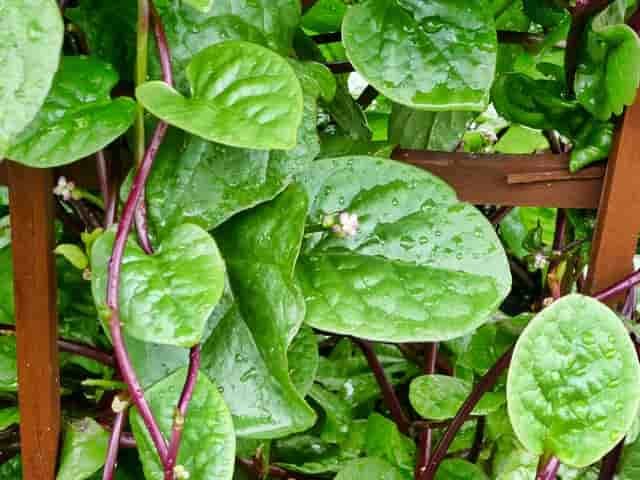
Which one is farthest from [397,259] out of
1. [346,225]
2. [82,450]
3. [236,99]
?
[82,450]

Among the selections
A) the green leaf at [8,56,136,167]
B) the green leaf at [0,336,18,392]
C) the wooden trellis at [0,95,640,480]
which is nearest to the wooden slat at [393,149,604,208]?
the wooden trellis at [0,95,640,480]

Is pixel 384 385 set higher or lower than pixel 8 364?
lower

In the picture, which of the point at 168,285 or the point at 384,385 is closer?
the point at 168,285

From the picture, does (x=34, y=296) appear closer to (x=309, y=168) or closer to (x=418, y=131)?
(x=309, y=168)

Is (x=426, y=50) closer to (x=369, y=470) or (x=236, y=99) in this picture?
(x=236, y=99)

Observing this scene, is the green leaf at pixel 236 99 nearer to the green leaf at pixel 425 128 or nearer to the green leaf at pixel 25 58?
the green leaf at pixel 25 58

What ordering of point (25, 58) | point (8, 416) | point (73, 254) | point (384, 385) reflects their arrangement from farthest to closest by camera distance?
1. point (384, 385)
2. point (8, 416)
3. point (73, 254)
4. point (25, 58)

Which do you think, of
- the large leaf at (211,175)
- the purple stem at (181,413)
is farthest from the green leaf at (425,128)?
the purple stem at (181,413)

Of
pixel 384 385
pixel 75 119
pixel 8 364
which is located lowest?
pixel 384 385
